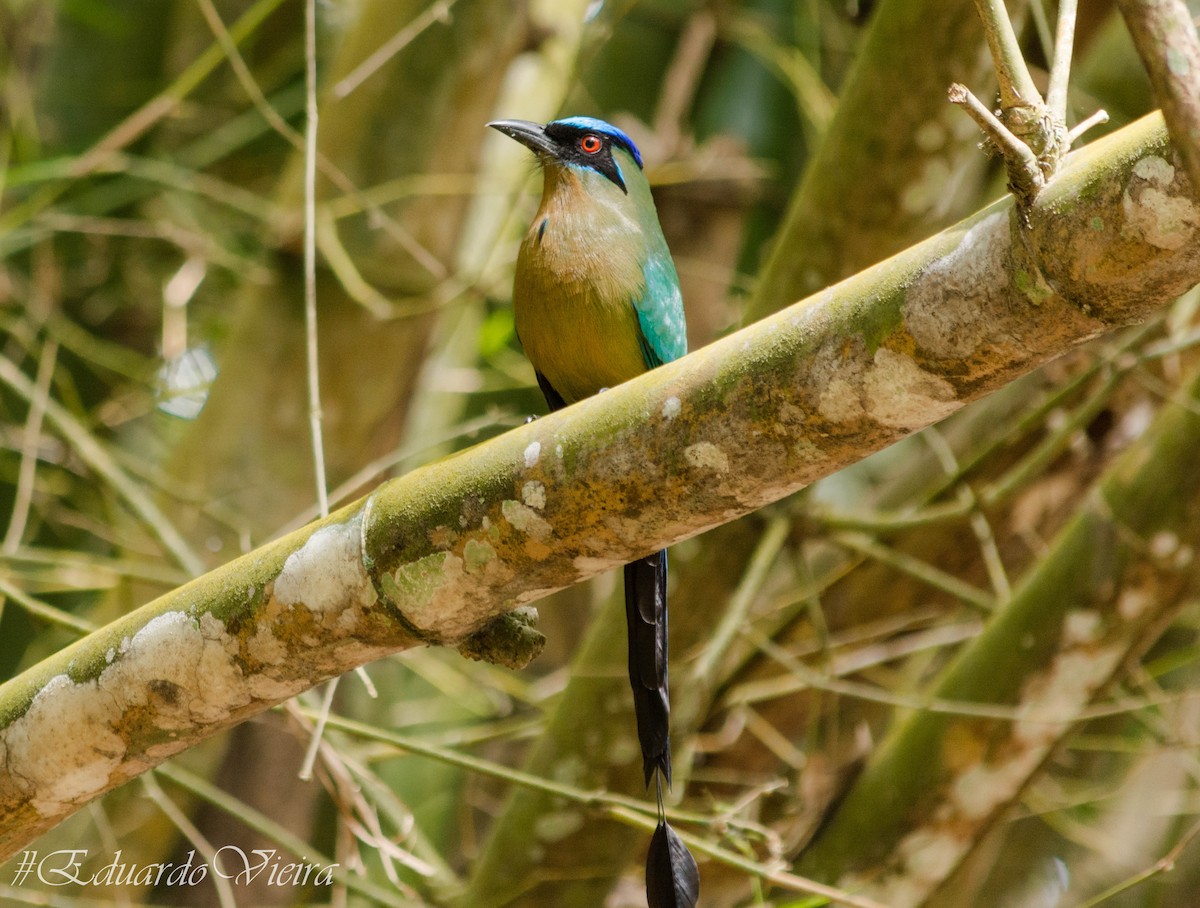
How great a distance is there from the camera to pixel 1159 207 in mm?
1258

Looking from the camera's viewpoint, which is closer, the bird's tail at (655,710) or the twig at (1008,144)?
the twig at (1008,144)

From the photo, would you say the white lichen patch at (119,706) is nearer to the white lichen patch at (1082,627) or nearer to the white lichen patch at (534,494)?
the white lichen patch at (534,494)

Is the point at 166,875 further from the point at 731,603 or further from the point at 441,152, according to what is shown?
the point at 441,152

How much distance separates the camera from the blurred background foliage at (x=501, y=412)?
3.21 m

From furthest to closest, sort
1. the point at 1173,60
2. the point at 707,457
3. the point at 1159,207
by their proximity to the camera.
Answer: the point at 707,457 → the point at 1159,207 → the point at 1173,60

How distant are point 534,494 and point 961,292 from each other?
0.63 m

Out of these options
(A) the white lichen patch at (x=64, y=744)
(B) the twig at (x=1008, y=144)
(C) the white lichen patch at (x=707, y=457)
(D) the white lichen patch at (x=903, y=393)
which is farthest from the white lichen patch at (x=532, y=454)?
(A) the white lichen patch at (x=64, y=744)

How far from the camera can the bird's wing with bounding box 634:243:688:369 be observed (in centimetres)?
291

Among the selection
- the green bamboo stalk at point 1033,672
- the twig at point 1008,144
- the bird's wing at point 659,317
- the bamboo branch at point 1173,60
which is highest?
the bamboo branch at point 1173,60

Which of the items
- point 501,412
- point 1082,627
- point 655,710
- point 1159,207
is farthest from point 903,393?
point 501,412

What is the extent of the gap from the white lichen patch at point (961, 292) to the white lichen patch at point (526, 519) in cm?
57

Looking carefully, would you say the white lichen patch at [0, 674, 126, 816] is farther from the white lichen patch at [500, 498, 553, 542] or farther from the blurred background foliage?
the white lichen patch at [500, 498, 553, 542]

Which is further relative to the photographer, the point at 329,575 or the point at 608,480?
the point at 329,575

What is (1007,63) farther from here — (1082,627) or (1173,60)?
(1082,627)
